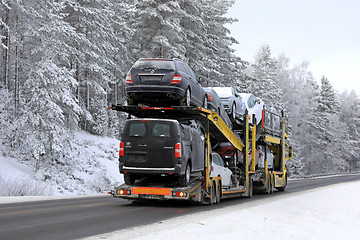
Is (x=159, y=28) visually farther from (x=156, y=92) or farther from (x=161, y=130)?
(x=161, y=130)

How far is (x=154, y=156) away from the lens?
45.2 feet

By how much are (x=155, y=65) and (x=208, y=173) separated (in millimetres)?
3854

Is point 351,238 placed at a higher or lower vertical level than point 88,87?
lower

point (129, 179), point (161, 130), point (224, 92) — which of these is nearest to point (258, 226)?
point (161, 130)

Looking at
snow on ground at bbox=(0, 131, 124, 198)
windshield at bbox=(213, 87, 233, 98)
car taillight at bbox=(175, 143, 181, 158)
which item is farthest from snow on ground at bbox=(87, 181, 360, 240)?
snow on ground at bbox=(0, 131, 124, 198)

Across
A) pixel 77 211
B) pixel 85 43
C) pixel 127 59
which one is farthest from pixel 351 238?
pixel 127 59

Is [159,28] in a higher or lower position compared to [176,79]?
higher

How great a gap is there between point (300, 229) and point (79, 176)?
69.0ft

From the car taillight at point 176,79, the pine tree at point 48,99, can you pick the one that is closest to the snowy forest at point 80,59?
the pine tree at point 48,99

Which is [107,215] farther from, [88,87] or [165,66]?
[88,87]

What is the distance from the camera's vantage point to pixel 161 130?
45.5 ft

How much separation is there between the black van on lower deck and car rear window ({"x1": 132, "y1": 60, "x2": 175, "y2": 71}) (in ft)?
5.14

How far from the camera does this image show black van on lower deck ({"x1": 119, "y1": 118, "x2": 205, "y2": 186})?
13688mm

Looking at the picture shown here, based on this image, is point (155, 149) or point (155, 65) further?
point (155, 65)
